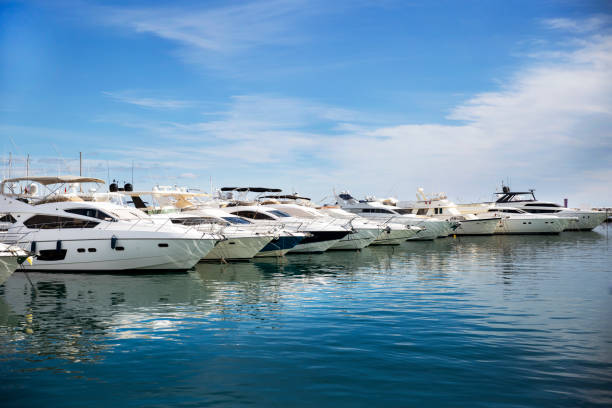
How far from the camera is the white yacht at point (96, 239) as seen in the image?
21.8 m

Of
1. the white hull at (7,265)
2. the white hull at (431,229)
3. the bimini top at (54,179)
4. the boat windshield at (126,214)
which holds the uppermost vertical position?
the bimini top at (54,179)

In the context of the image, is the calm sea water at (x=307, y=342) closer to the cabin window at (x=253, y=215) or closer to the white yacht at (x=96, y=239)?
the white yacht at (x=96, y=239)

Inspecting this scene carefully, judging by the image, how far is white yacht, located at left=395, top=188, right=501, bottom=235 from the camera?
54.9 m

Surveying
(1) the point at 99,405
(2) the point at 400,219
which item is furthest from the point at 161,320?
(2) the point at 400,219

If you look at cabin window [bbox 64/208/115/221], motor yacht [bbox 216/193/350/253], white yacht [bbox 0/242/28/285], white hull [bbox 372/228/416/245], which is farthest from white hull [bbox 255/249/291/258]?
white yacht [bbox 0/242/28/285]

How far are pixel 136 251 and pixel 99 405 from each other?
1498cm

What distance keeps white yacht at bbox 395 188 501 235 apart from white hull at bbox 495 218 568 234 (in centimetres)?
87

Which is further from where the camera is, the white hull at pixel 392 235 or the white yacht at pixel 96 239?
the white hull at pixel 392 235

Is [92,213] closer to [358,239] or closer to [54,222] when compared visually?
[54,222]

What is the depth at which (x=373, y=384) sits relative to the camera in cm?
812

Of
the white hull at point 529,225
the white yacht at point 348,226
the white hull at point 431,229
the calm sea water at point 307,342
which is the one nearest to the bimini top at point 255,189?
the white yacht at point 348,226

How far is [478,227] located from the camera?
181 feet

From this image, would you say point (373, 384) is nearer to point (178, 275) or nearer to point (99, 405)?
point (99, 405)

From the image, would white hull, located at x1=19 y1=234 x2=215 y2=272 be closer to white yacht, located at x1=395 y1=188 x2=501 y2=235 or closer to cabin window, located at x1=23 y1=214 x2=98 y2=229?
cabin window, located at x1=23 y1=214 x2=98 y2=229
